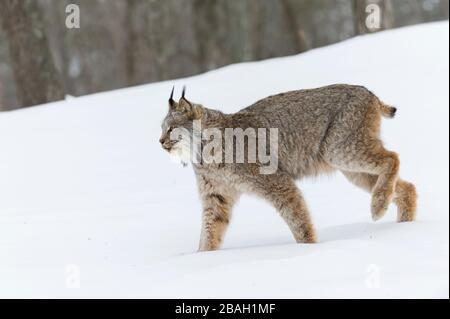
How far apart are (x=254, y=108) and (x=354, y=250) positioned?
6.48ft

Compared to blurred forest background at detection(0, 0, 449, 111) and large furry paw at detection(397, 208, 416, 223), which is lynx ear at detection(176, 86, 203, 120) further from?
blurred forest background at detection(0, 0, 449, 111)

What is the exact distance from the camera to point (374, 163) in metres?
6.58

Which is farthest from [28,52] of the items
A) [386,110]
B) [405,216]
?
[405,216]

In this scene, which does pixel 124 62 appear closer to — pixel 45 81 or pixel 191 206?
pixel 45 81

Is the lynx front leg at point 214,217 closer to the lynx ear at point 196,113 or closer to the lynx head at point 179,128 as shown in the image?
the lynx head at point 179,128

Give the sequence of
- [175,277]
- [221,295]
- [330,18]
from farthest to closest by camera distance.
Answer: [330,18]
[175,277]
[221,295]

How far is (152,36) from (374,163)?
12.9m

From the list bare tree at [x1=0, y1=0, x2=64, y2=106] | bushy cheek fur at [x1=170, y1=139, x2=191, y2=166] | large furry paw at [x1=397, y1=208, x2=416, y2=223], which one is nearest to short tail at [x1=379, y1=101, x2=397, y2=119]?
large furry paw at [x1=397, y1=208, x2=416, y2=223]

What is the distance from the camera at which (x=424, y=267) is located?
15.8ft

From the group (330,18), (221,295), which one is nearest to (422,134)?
(221,295)

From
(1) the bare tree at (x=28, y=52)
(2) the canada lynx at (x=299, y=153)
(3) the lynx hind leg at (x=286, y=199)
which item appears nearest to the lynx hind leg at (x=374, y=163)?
(2) the canada lynx at (x=299, y=153)

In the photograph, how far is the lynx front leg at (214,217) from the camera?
21.7ft

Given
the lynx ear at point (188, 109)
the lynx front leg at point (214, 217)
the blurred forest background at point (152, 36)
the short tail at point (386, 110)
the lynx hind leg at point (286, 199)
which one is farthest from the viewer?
the blurred forest background at point (152, 36)

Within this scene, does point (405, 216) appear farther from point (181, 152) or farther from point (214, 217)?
point (181, 152)
